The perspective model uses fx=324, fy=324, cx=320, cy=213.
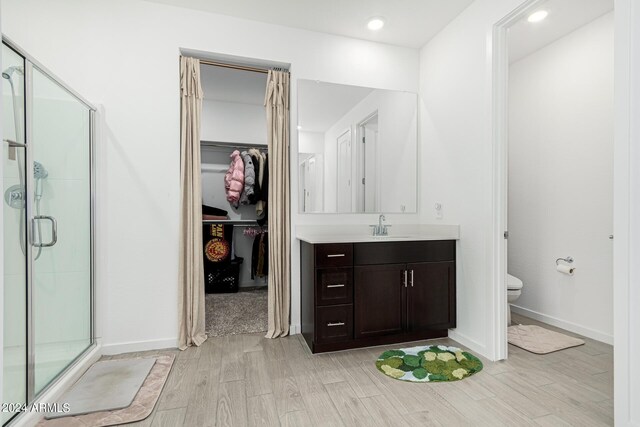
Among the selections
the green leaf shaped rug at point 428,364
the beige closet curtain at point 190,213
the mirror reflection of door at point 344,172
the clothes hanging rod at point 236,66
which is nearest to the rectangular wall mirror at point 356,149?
the mirror reflection of door at point 344,172

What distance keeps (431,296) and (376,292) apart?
1.60ft

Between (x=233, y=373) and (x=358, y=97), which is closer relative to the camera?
(x=233, y=373)

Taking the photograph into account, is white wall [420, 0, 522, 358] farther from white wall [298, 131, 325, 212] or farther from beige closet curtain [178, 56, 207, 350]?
beige closet curtain [178, 56, 207, 350]

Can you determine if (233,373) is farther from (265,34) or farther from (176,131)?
(265,34)

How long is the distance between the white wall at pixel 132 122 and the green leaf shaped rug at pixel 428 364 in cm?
166

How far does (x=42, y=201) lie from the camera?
182cm

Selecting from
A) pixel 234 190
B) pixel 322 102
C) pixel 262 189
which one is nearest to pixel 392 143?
pixel 322 102

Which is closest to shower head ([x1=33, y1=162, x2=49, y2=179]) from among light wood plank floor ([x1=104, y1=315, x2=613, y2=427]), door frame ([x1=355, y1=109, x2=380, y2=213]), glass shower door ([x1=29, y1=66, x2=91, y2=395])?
glass shower door ([x1=29, y1=66, x2=91, y2=395])

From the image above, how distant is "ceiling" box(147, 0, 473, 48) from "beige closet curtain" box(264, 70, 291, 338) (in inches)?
17.9

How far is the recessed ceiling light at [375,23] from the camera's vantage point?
2688mm

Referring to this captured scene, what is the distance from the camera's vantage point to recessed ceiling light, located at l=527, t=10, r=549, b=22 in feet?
8.43

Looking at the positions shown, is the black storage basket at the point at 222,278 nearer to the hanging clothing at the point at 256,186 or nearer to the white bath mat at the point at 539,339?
the hanging clothing at the point at 256,186

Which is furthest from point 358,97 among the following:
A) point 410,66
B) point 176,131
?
point 176,131

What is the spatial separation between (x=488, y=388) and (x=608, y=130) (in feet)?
7.42
